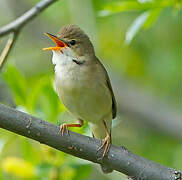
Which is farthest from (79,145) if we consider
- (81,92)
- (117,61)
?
(117,61)

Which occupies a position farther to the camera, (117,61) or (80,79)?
(117,61)

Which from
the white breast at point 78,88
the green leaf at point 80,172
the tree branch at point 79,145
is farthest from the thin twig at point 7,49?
the green leaf at point 80,172

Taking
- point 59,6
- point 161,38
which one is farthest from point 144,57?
point 59,6

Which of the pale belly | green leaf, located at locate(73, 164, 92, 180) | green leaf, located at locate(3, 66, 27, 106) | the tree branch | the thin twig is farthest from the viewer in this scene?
green leaf, located at locate(3, 66, 27, 106)

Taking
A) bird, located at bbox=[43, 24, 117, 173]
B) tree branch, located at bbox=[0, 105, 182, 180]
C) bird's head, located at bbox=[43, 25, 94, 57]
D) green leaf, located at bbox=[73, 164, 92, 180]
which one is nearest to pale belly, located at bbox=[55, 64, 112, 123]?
bird, located at bbox=[43, 24, 117, 173]

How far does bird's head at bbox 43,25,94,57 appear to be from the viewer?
4.24 meters

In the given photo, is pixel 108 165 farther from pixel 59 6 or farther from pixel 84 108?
pixel 59 6

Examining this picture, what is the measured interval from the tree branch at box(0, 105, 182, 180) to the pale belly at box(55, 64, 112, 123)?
809mm

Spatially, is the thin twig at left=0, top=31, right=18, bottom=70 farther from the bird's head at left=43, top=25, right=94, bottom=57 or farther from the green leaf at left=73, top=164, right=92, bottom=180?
the green leaf at left=73, top=164, right=92, bottom=180

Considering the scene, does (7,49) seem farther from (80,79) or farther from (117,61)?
(117,61)

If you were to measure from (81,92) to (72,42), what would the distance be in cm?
52

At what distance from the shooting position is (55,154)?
4.07m

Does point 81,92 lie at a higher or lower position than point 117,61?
higher

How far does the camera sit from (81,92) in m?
4.02
